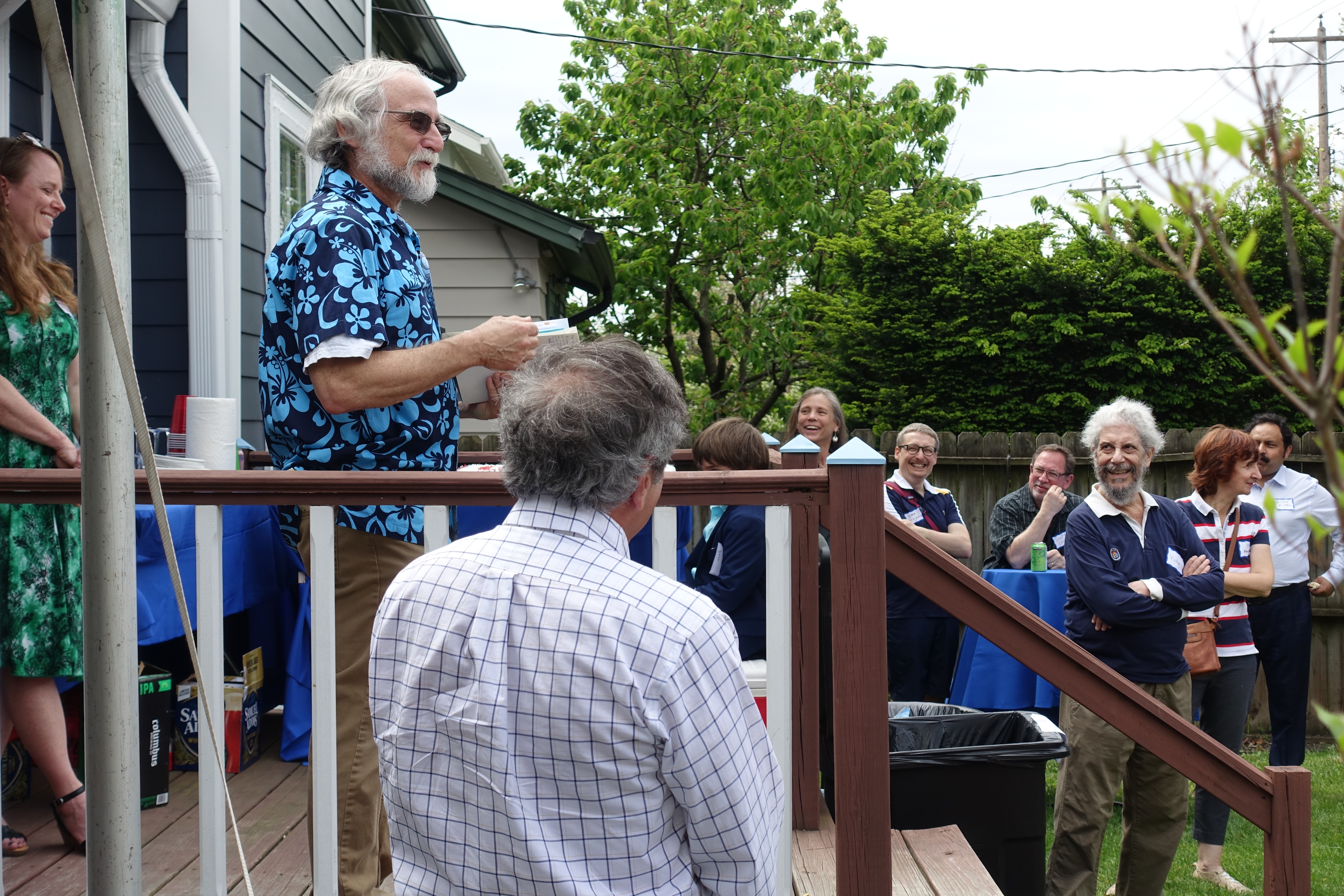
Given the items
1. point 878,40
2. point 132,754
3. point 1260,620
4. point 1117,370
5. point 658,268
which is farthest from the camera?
point 878,40

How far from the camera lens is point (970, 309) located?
9008mm

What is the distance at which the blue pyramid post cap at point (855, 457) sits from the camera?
213cm

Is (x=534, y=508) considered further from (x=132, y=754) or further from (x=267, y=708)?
(x=267, y=708)

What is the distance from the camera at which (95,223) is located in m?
1.31

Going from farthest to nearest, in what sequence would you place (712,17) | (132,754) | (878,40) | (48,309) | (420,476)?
(878,40)
(712,17)
(48,309)
(420,476)
(132,754)

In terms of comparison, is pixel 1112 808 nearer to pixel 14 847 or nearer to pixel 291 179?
pixel 14 847

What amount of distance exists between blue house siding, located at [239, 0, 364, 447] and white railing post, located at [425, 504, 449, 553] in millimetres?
2690

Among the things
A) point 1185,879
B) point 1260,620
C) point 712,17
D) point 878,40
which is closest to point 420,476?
point 1185,879

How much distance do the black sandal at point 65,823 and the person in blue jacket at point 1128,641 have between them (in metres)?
2.93

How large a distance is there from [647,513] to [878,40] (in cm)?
1546

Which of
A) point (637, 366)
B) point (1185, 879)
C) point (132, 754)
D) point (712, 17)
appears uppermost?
point (712, 17)

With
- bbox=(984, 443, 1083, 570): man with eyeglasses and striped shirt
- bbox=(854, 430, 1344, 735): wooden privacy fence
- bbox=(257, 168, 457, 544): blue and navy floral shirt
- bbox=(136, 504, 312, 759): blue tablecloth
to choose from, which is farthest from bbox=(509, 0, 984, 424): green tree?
bbox=(257, 168, 457, 544): blue and navy floral shirt

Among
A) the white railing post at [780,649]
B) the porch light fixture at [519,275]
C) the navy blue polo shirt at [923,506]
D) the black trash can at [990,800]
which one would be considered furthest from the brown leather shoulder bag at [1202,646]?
the porch light fixture at [519,275]

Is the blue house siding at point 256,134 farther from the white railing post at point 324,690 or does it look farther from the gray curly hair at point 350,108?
the white railing post at point 324,690
